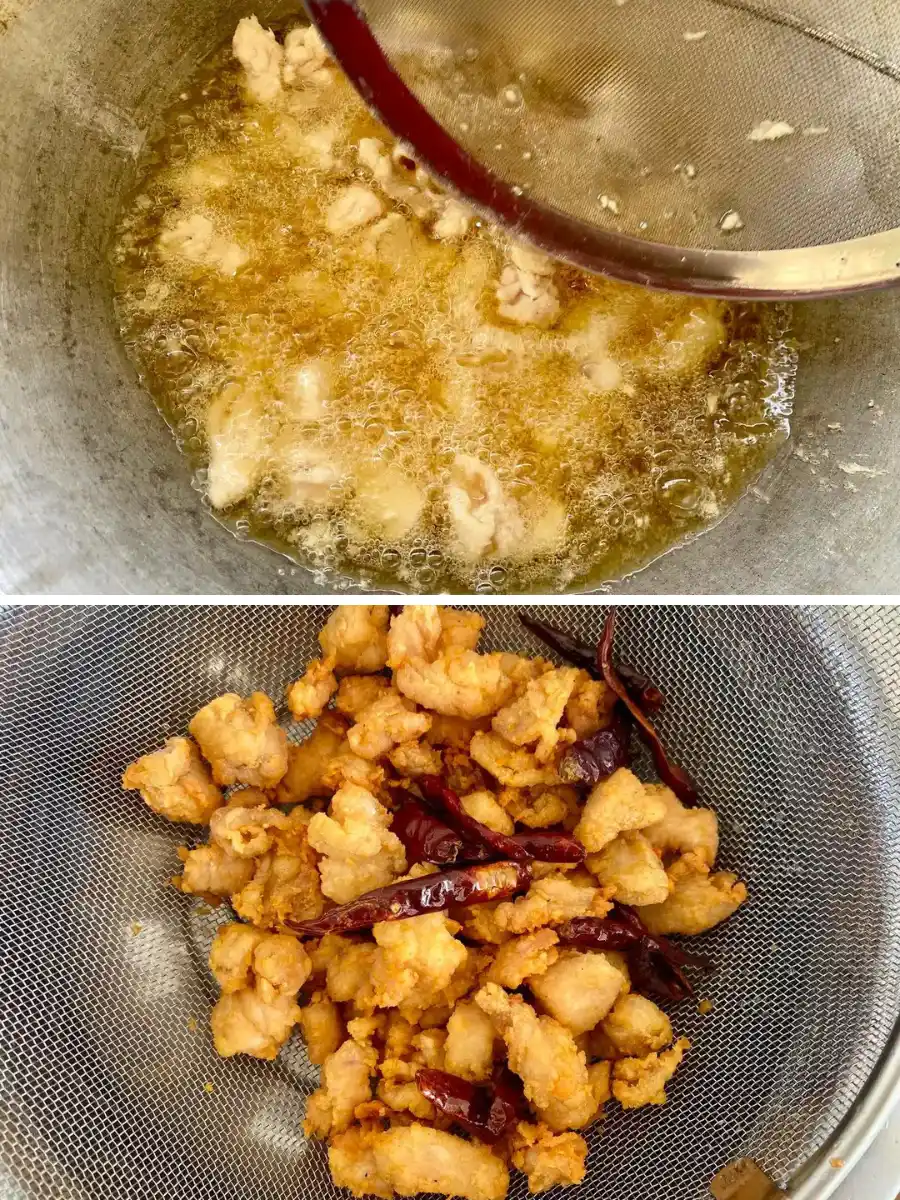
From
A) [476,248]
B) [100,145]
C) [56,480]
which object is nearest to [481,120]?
[476,248]

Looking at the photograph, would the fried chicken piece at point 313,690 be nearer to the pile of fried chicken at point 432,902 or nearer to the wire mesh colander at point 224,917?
the pile of fried chicken at point 432,902

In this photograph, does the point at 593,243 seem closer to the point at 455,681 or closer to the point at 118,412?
the point at 455,681

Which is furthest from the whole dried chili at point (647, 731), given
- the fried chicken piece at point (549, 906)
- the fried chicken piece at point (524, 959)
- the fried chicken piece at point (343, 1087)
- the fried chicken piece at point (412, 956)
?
the fried chicken piece at point (343, 1087)

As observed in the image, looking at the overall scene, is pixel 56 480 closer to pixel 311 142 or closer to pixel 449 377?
pixel 449 377

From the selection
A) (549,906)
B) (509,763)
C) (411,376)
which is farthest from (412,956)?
(411,376)

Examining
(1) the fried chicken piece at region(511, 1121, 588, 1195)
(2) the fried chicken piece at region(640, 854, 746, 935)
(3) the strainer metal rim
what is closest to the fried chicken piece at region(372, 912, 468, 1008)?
(1) the fried chicken piece at region(511, 1121, 588, 1195)

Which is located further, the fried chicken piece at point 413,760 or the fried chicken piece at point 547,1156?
the fried chicken piece at point 413,760
